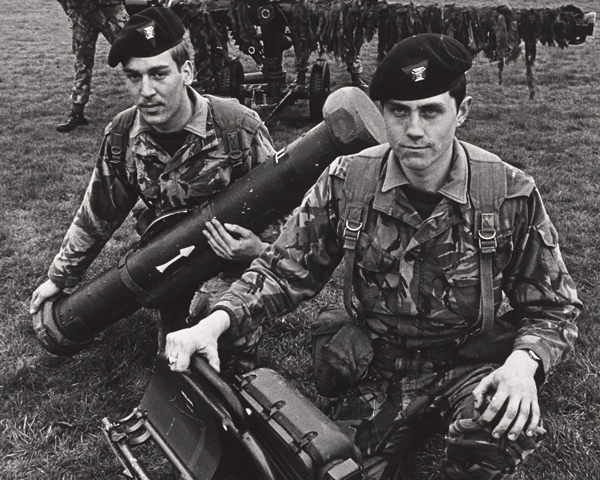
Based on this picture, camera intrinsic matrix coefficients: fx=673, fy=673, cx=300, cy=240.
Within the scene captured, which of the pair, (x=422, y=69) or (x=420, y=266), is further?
(x=420, y=266)

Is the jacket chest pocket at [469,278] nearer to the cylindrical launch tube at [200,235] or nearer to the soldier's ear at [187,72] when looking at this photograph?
the cylindrical launch tube at [200,235]

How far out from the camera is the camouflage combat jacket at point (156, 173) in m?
3.90

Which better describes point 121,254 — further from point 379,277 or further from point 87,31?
point 87,31

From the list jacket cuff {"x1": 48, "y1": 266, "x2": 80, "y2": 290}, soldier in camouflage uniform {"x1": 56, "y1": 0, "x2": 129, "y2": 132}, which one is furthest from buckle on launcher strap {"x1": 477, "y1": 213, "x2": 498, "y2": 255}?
soldier in camouflage uniform {"x1": 56, "y1": 0, "x2": 129, "y2": 132}

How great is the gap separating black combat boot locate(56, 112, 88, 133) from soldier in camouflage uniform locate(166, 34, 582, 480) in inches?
293

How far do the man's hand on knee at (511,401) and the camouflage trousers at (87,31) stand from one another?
8327 millimetres

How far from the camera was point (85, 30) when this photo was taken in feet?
31.2

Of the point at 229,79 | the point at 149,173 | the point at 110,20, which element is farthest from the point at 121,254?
the point at 110,20

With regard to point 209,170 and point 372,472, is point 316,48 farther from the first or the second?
point 372,472

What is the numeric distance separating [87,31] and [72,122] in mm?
1298

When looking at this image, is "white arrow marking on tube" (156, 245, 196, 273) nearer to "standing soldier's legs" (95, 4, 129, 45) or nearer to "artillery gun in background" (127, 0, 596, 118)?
"artillery gun in background" (127, 0, 596, 118)

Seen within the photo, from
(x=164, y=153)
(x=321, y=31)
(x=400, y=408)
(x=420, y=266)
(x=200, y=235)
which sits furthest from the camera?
(x=321, y=31)

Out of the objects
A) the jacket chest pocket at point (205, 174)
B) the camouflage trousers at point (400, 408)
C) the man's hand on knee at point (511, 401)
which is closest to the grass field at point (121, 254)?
the camouflage trousers at point (400, 408)

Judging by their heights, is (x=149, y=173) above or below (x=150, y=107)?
below
